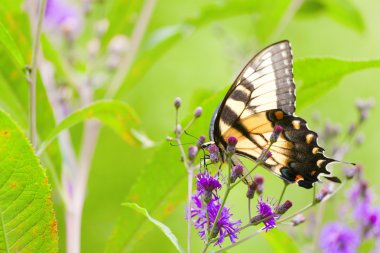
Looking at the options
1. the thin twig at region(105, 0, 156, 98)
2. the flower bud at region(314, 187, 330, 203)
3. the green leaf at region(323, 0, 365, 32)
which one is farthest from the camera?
the green leaf at region(323, 0, 365, 32)

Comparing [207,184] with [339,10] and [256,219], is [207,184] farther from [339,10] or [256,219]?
[339,10]

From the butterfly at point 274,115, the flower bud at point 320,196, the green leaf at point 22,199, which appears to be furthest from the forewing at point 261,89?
the green leaf at point 22,199

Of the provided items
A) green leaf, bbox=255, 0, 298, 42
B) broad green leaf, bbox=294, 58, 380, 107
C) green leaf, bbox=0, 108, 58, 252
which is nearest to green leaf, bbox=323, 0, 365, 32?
green leaf, bbox=255, 0, 298, 42

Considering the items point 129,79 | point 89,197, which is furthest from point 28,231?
point 89,197

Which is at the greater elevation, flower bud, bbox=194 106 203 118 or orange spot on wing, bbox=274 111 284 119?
flower bud, bbox=194 106 203 118

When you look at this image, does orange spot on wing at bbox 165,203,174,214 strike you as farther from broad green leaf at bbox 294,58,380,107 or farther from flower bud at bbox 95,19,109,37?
flower bud at bbox 95,19,109,37

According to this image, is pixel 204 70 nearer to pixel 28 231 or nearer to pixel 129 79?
pixel 129 79
